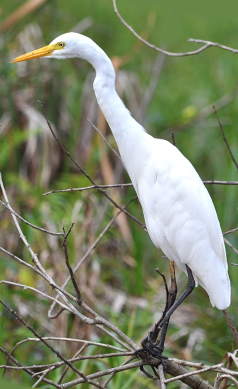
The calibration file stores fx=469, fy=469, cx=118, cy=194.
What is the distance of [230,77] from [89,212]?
2.53m

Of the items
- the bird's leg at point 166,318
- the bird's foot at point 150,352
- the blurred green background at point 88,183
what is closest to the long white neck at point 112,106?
the bird's leg at point 166,318

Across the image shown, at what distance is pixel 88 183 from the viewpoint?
3.17 metres

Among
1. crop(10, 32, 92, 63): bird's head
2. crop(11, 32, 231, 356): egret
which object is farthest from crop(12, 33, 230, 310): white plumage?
crop(10, 32, 92, 63): bird's head

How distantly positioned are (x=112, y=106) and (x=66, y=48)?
0.27m

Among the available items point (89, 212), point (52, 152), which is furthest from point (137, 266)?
point (52, 152)

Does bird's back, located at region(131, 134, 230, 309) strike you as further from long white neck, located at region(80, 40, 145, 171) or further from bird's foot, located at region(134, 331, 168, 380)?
bird's foot, located at region(134, 331, 168, 380)

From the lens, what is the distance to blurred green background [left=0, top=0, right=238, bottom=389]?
2846 mm

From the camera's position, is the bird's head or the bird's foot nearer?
the bird's foot

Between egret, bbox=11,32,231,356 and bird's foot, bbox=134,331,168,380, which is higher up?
egret, bbox=11,32,231,356

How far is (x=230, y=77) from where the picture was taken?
473cm

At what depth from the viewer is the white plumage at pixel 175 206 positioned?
1828 millimetres

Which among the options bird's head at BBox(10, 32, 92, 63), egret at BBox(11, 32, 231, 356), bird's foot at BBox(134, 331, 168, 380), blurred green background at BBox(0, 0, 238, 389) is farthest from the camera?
blurred green background at BBox(0, 0, 238, 389)

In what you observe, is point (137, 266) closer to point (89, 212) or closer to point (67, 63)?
point (89, 212)

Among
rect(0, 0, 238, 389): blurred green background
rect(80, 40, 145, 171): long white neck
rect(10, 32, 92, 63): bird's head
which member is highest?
rect(10, 32, 92, 63): bird's head
